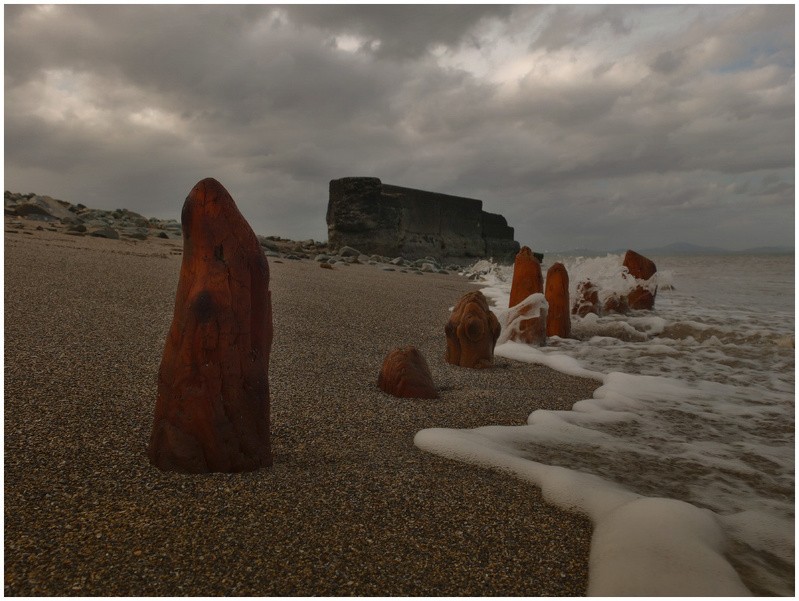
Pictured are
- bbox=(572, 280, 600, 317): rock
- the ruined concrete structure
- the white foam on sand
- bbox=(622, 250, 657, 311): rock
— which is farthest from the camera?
the ruined concrete structure

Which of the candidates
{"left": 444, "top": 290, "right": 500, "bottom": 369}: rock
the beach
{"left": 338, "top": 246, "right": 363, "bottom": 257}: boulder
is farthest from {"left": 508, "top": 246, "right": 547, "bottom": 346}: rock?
{"left": 338, "top": 246, "right": 363, "bottom": 257}: boulder

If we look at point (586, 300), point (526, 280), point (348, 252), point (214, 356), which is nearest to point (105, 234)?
point (526, 280)

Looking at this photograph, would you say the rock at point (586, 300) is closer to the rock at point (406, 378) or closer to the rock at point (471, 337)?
the rock at point (471, 337)

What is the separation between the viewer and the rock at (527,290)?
16.5 ft

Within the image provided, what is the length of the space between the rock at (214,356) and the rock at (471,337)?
85.5 inches

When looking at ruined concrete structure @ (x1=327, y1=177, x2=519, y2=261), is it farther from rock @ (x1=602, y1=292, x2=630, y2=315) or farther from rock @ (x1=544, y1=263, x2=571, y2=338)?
rock @ (x1=544, y1=263, x2=571, y2=338)

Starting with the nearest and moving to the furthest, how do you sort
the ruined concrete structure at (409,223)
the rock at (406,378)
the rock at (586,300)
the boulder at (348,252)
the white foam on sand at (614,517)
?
1. the white foam on sand at (614,517)
2. the rock at (406,378)
3. the rock at (586,300)
4. the boulder at (348,252)
5. the ruined concrete structure at (409,223)

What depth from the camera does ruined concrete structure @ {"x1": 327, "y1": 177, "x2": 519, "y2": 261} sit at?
712 inches

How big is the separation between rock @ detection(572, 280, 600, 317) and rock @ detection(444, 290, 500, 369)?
12.3ft

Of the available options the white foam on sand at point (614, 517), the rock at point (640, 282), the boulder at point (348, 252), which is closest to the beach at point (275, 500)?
the white foam on sand at point (614, 517)

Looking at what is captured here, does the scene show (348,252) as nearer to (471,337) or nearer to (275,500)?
(471,337)

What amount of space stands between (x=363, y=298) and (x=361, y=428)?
436 centimetres

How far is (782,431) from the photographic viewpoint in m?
2.92

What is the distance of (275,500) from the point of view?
163 centimetres
